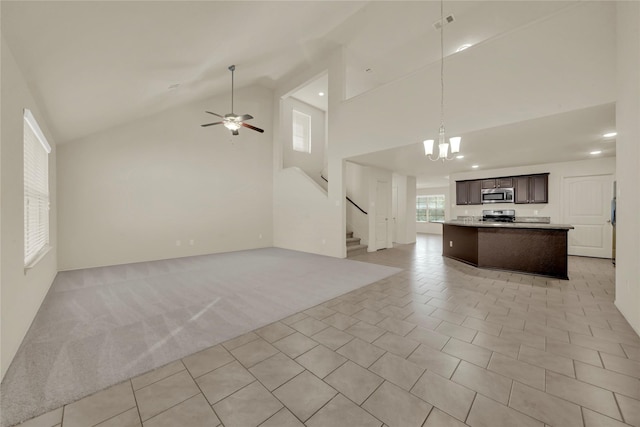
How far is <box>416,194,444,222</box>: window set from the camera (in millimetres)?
11742

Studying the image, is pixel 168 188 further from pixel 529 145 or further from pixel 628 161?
pixel 529 145

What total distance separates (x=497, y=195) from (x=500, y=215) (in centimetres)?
58

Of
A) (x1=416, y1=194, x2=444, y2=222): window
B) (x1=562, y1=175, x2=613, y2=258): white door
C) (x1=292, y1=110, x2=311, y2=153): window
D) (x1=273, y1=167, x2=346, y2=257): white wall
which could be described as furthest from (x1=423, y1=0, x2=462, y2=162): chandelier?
(x1=416, y1=194, x2=444, y2=222): window

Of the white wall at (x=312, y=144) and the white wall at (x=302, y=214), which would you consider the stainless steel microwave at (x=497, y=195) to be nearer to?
the white wall at (x=302, y=214)

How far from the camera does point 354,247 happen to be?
6.63 metres

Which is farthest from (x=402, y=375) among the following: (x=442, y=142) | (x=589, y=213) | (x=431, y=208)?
(x=431, y=208)

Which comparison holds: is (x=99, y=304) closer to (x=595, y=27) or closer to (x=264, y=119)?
(x=264, y=119)

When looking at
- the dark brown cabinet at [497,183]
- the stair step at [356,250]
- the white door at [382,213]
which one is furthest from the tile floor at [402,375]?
the dark brown cabinet at [497,183]

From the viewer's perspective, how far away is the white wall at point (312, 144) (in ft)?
27.1

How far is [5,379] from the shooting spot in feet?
5.33

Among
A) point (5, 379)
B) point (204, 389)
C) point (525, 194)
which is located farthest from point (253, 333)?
point (525, 194)

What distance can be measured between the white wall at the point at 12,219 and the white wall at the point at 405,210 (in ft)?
28.1

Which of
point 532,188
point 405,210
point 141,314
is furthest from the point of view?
point 405,210

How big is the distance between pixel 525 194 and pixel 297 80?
7013 millimetres
